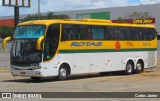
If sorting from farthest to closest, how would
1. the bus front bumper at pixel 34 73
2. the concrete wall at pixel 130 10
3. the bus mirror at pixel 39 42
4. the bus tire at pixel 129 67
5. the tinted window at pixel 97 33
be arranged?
1. the concrete wall at pixel 130 10
2. the bus tire at pixel 129 67
3. the tinted window at pixel 97 33
4. the bus front bumper at pixel 34 73
5. the bus mirror at pixel 39 42

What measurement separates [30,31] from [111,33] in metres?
5.96

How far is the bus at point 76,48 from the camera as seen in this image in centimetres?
2312

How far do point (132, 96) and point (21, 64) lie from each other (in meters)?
9.24

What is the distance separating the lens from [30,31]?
77.5ft

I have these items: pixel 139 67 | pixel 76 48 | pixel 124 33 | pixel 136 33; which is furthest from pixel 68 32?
pixel 139 67

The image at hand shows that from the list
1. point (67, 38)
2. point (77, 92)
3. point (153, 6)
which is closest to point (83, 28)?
point (67, 38)

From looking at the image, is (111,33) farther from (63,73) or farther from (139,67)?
(63,73)

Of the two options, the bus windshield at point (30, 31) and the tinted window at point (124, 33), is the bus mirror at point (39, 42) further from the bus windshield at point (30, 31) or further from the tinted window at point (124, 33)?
the tinted window at point (124, 33)

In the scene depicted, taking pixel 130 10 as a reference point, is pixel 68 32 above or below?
below

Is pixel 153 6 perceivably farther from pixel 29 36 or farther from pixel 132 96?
pixel 132 96

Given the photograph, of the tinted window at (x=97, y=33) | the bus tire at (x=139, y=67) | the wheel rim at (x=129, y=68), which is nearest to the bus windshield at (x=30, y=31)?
the tinted window at (x=97, y=33)

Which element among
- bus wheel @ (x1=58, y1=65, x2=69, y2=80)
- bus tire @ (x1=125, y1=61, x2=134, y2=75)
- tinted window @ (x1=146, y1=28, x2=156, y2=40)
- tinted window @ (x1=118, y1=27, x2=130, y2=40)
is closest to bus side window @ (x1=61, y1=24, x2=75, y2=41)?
bus wheel @ (x1=58, y1=65, x2=69, y2=80)

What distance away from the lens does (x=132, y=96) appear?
50.6ft

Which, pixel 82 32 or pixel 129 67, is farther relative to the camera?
pixel 129 67
